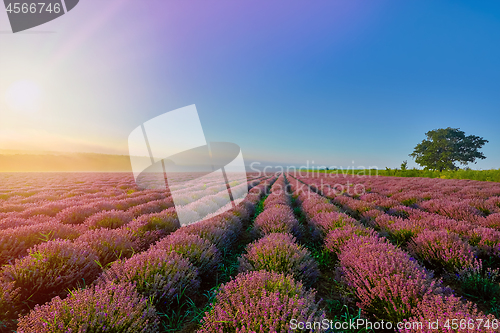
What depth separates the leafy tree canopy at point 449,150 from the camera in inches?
1511

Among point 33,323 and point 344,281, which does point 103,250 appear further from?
point 344,281

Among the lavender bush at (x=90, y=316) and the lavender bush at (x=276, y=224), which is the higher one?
the lavender bush at (x=90, y=316)

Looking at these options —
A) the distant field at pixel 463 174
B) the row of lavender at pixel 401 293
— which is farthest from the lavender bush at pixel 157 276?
the distant field at pixel 463 174

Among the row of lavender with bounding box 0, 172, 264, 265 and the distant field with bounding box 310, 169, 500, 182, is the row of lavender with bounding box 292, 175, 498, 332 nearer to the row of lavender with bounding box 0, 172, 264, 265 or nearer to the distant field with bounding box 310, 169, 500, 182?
the row of lavender with bounding box 0, 172, 264, 265

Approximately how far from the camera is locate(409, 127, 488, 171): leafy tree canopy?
38.4 m

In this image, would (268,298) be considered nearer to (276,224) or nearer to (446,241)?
(276,224)

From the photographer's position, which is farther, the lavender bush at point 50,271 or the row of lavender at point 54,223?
the row of lavender at point 54,223

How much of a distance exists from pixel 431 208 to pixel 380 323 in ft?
21.3

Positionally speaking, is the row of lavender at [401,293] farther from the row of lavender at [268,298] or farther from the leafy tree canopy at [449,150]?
the leafy tree canopy at [449,150]

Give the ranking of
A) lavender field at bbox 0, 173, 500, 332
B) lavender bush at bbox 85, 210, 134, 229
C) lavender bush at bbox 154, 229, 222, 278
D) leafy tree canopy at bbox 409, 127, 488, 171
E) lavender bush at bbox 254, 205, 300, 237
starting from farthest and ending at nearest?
1. leafy tree canopy at bbox 409, 127, 488, 171
2. lavender bush at bbox 85, 210, 134, 229
3. lavender bush at bbox 254, 205, 300, 237
4. lavender bush at bbox 154, 229, 222, 278
5. lavender field at bbox 0, 173, 500, 332

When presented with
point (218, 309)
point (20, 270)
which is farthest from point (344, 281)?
point (20, 270)

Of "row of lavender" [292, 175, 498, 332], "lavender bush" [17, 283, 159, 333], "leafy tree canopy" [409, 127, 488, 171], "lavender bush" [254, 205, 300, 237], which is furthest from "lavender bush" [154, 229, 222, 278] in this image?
"leafy tree canopy" [409, 127, 488, 171]

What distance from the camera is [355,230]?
351 centimetres

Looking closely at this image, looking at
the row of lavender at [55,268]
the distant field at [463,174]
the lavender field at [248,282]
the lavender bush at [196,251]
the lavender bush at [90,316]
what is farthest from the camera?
the distant field at [463,174]
